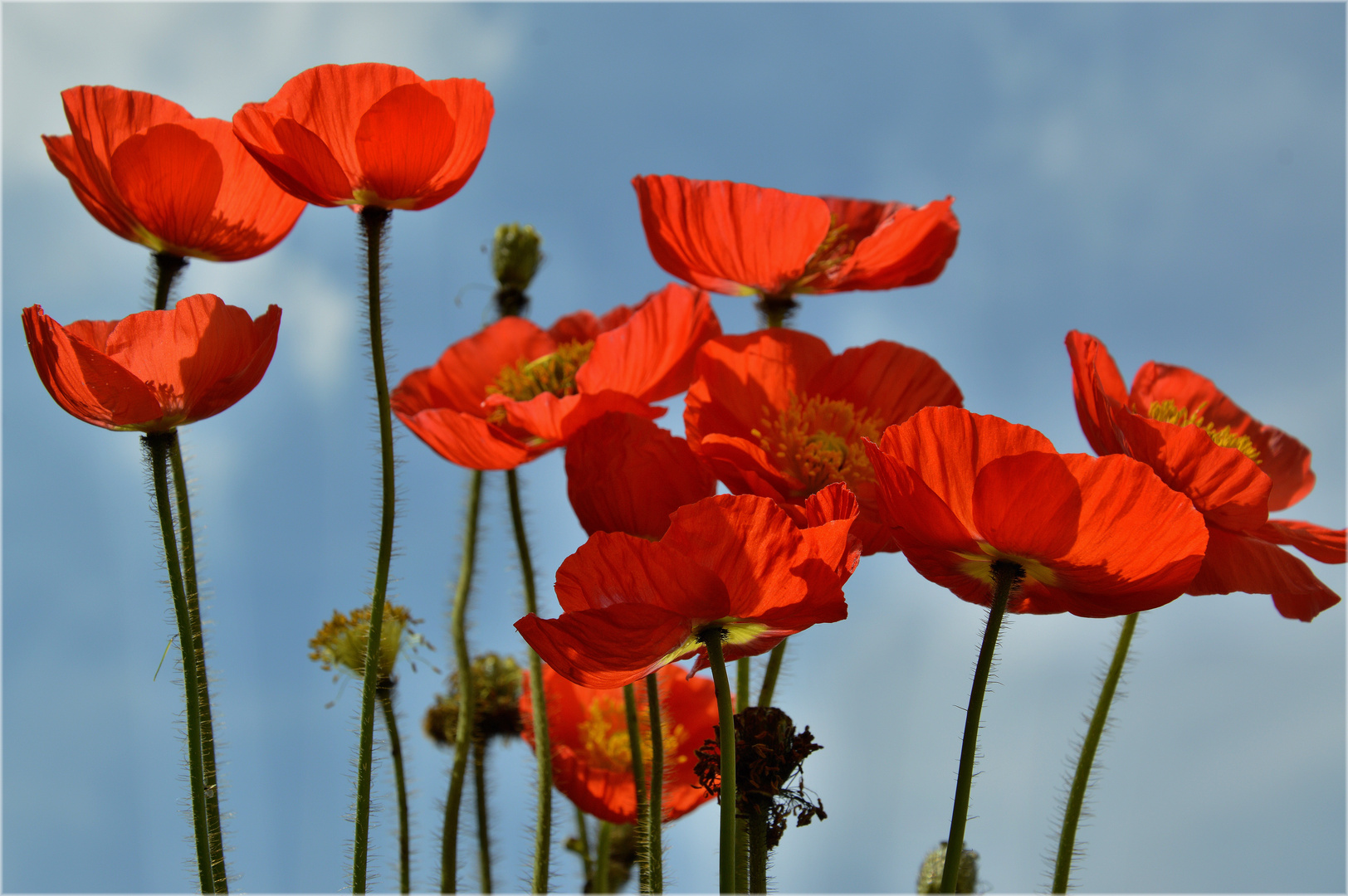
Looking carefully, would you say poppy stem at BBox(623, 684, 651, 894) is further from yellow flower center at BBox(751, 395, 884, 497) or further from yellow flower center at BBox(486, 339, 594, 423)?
yellow flower center at BBox(486, 339, 594, 423)

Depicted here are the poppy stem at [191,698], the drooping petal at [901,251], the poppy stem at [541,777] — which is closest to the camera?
the poppy stem at [191,698]

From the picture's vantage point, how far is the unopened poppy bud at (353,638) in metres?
1.09

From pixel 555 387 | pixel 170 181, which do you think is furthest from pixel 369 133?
pixel 555 387

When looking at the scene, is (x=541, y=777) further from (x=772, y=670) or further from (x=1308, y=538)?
(x=1308, y=538)

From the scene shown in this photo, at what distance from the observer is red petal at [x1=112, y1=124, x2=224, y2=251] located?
97cm

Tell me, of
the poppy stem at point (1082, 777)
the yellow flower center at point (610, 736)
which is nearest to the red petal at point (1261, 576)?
the poppy stem at point (1082, 777)

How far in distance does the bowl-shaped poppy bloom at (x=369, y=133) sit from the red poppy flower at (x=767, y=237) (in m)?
0.22

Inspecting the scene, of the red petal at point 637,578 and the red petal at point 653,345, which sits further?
the red petal at point 653,345

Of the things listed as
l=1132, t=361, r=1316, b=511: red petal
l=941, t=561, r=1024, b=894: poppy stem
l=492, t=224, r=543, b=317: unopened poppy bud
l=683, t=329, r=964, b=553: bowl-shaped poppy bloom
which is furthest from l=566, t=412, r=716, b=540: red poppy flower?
l=492, t=224, r=543, b=317: unopened poppy bud

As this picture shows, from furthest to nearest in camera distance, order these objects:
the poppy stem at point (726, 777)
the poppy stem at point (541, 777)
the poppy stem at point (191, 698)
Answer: the poppy stem at point (541, 777) → the poppy stem at point (191, 698) → the poppy stem at point (726, 777)

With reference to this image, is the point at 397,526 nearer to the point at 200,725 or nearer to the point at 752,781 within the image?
the point at 200,725

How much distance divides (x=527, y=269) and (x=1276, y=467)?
3.11ft

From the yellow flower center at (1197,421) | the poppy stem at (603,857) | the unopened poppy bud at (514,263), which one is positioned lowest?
the poppy stem at (603,857)

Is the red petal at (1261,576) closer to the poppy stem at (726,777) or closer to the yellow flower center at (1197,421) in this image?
the yellow flower center at (1197,421)
